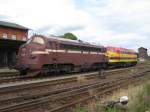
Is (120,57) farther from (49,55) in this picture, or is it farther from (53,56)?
(49,55)

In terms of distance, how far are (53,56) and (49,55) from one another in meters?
0.49

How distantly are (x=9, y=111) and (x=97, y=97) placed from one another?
477 cm

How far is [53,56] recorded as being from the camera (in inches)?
880

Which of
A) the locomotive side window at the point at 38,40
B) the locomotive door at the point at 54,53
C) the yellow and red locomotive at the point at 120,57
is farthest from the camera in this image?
the yellow and red locomotive at the point at 120,57

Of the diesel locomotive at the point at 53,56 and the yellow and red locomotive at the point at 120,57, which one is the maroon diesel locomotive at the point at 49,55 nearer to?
the diesel locomotive at the point at 53,56

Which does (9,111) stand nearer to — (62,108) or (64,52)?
(62,108)

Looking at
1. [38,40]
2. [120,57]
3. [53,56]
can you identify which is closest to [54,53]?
[53,56]

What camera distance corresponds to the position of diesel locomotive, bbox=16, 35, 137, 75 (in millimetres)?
21422

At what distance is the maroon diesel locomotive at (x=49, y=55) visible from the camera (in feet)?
70.1

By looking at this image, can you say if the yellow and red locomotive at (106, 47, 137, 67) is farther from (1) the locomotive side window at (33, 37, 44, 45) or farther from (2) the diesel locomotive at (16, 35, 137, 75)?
(1) the locomotive side window at (33, 37, 44, 45)

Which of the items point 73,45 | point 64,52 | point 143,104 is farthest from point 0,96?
point 73,45

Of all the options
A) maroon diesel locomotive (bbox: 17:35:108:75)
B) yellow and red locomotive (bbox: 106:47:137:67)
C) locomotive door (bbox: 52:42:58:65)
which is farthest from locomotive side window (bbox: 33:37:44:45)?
yellow and red locomotive (bbox: 106:47:137:67)

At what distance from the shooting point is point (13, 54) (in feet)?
109

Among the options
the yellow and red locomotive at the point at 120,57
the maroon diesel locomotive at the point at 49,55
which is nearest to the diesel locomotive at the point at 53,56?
the maroon diesel locomotive at the point at 49,55
